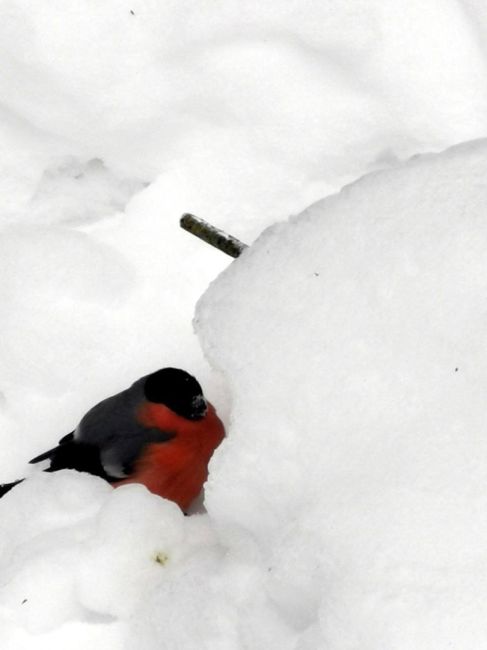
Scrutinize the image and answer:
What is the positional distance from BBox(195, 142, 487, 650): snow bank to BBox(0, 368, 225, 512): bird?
400 millimetres

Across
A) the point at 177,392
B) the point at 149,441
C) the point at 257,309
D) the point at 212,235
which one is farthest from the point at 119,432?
the point at 257,309

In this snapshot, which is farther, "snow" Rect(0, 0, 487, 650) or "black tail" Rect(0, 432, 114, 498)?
"black tail" Rect(0, 432, 114, 498)

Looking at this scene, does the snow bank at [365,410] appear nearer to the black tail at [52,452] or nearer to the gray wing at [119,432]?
the gray wing at [119,432]

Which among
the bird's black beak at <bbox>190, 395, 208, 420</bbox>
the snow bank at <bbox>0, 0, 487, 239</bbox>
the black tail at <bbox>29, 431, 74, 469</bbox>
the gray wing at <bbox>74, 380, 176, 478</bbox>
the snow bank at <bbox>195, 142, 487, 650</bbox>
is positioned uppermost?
the snow bank at <bbox>0, 0, 487, 239</bbox>

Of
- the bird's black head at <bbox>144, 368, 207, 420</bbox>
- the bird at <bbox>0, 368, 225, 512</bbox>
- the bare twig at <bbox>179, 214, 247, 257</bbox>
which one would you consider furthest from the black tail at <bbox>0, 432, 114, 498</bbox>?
the bare twig at <bbox>179, 214, 247, 257</bbox>

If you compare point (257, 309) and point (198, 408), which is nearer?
point (257, 309)

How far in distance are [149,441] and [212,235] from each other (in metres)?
0.44

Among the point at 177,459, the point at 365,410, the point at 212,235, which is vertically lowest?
the point at 177,459

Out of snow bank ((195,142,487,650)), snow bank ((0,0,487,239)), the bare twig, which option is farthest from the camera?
snow bank ((0,0,487,239))

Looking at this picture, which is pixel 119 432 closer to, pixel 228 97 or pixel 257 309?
pixel 257 309

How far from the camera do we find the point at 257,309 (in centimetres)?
155

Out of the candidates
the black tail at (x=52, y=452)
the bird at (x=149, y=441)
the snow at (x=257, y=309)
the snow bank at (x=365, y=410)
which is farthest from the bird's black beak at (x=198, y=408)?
the snow bank at (x=365, y=410)

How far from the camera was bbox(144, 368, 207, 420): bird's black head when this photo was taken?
1.97 m

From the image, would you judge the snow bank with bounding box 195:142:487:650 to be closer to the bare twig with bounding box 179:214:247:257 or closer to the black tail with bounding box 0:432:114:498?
the bare twig with bounding box 179:214:247:257
